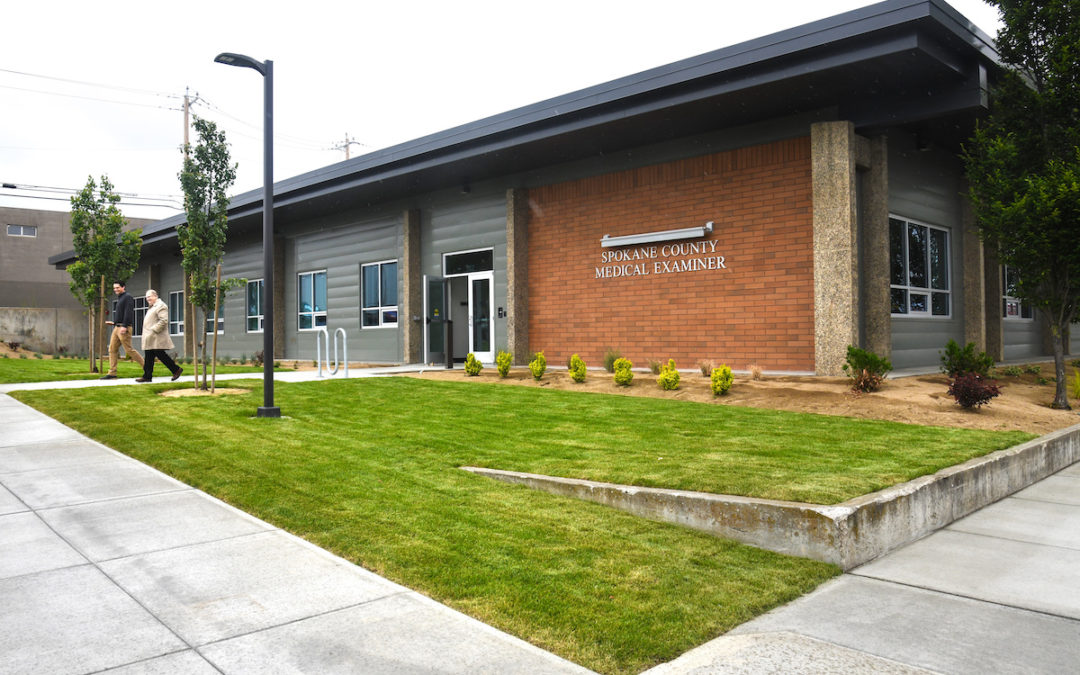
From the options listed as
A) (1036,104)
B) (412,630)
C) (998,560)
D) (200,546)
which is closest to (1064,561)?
(998,560)

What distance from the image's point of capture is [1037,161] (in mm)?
10648

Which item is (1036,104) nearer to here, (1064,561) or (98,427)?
(1064,561)

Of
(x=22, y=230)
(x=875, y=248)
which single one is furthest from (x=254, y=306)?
(x=22, y=230)

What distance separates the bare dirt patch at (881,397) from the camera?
8.97m

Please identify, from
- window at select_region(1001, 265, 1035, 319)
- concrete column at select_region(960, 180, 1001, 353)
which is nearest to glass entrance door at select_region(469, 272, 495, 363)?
concrete column at select_region(960, 180, 1001, 353)

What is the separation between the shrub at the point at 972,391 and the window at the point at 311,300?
Result: 17732mm

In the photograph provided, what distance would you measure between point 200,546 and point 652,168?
1195cm

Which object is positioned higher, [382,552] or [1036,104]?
[1036,104]

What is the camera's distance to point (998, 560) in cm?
479

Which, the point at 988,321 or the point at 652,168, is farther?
the point at 988,321

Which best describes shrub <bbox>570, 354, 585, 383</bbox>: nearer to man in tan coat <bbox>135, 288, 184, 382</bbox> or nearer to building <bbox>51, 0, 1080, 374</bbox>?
building <bbox>51, 0, 1080, 374</bbox>

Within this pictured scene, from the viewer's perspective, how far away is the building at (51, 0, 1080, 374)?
1149cm

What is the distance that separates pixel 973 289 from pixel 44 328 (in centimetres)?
3455

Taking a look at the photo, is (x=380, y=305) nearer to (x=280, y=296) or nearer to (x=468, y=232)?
(x=468, y=232)
